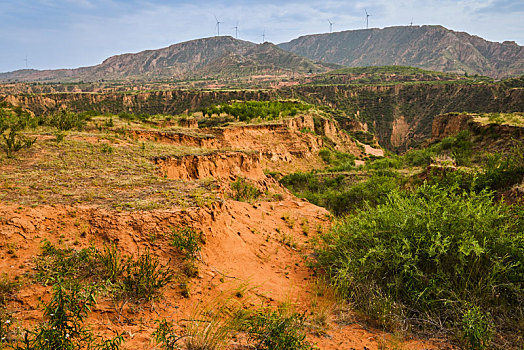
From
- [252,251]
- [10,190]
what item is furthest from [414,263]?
[10,190]

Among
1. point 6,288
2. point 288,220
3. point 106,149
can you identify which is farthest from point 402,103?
point 6,288

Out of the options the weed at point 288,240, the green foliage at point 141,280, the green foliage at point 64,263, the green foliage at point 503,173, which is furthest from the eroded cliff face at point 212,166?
the green foliage at point 503,173

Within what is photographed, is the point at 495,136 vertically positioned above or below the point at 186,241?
above

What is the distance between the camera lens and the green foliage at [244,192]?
41.0ft

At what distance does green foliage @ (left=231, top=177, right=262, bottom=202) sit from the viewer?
12.5 m

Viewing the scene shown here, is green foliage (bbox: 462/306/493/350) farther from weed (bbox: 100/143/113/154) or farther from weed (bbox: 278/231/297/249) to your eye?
weed (bbox: 100/143/113/154)

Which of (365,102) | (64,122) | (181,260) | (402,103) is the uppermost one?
(365,102)

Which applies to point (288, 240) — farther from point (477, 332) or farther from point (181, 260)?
point (477, 332)

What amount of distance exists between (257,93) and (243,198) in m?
76.9

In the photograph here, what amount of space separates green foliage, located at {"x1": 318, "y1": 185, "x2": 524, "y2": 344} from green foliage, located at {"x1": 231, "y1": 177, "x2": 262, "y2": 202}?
6.78 metres

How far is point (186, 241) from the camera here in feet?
20.2

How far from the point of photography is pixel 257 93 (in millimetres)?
85125

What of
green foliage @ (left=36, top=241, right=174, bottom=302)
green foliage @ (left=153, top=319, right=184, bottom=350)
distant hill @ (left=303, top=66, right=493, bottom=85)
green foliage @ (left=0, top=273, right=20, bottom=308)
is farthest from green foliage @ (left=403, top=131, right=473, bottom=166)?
distant hill @ (left=303, top=66, right=493, bottom=85)

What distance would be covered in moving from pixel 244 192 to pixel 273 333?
31.6 ft
